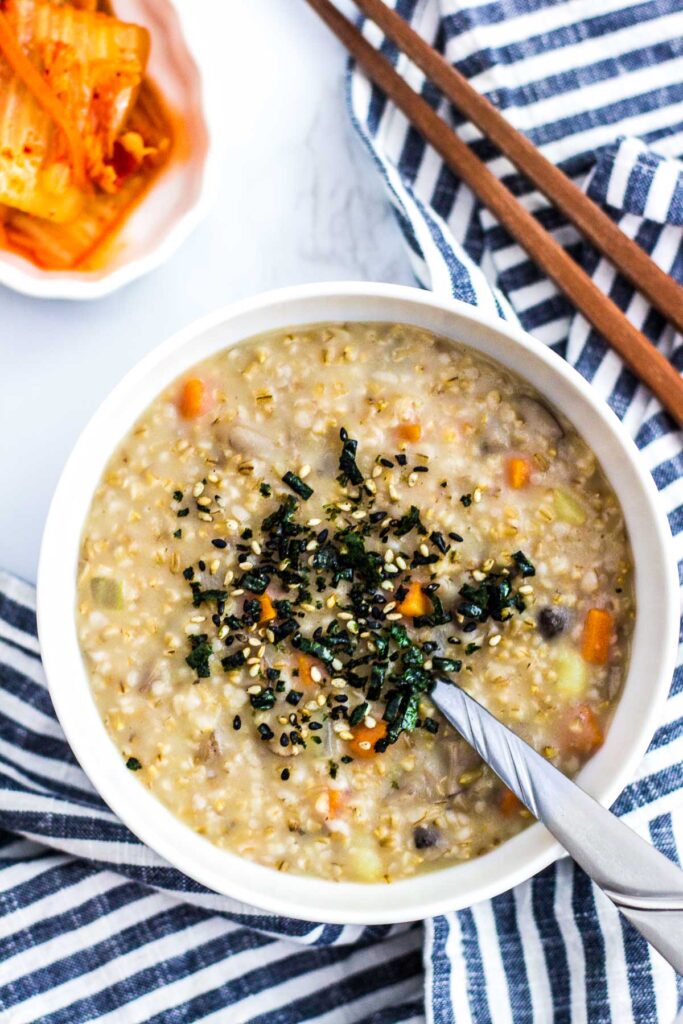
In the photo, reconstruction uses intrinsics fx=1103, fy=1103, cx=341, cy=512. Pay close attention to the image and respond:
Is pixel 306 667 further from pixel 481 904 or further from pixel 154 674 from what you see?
pixel 481 904

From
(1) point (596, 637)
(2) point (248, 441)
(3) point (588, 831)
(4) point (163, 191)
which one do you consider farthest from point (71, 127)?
(3) point (588, 831)

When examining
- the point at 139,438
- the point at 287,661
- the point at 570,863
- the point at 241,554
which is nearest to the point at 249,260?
the point at 139,438

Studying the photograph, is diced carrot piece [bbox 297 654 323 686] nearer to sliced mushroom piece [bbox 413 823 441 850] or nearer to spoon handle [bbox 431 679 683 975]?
spoon handle [bbox 431 679 683 975]

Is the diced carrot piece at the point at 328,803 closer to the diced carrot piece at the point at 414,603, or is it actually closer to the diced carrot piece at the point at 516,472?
the diced carrot piece at the point at 414,603

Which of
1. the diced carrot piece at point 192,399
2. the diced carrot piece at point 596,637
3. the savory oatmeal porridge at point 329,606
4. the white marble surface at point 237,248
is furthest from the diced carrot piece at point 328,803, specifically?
the white marble surface at point 237,248

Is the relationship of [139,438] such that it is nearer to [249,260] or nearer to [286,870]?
[249,260]

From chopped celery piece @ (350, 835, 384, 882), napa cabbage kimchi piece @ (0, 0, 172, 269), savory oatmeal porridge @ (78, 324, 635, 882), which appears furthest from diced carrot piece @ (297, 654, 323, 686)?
napa cabbage kimchi piece @ (0, 0, 172, 269)

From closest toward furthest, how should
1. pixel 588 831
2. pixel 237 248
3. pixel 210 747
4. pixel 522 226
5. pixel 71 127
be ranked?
pixel 588 831 < pixel 210 747 < pixel 71 127 < pixel 522 226 < pixel 237 248
